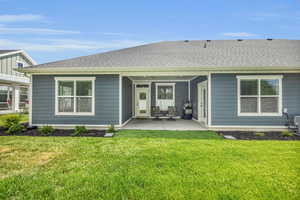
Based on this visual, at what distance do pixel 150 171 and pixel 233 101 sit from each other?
5525 mm

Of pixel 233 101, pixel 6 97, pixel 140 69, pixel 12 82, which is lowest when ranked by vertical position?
pixel 233 101

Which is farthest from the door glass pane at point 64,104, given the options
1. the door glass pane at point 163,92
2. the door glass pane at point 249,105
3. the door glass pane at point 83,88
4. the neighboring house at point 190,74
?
the door glass pane at point 249,105

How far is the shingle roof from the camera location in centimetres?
723

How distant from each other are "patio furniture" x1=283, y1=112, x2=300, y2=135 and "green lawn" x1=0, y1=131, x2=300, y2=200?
2374 mm

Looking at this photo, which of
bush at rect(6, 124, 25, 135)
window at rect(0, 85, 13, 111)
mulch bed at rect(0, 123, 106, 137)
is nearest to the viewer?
mulch bed at rect(0, 123, 106, 137)

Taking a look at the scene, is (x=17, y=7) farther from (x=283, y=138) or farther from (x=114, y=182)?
(x=283, y=138)

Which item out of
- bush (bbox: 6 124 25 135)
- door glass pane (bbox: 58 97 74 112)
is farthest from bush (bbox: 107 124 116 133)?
bush (bbox: 6 124 25 135)

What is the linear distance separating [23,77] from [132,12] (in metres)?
12.3

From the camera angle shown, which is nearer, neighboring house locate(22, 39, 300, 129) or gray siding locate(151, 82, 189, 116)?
neighboring house locate(22, 39, 300, 129)

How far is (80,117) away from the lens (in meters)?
7.48

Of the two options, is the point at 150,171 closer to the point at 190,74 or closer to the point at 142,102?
the point at 190,74

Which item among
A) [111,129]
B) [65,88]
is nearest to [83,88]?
[65,88]

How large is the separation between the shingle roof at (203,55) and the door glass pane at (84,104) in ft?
4.98

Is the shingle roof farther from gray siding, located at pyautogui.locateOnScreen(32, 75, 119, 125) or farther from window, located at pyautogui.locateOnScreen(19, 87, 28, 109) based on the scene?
window, located at pyautogui.locateOnScreen(19, 87, 28, 109)
